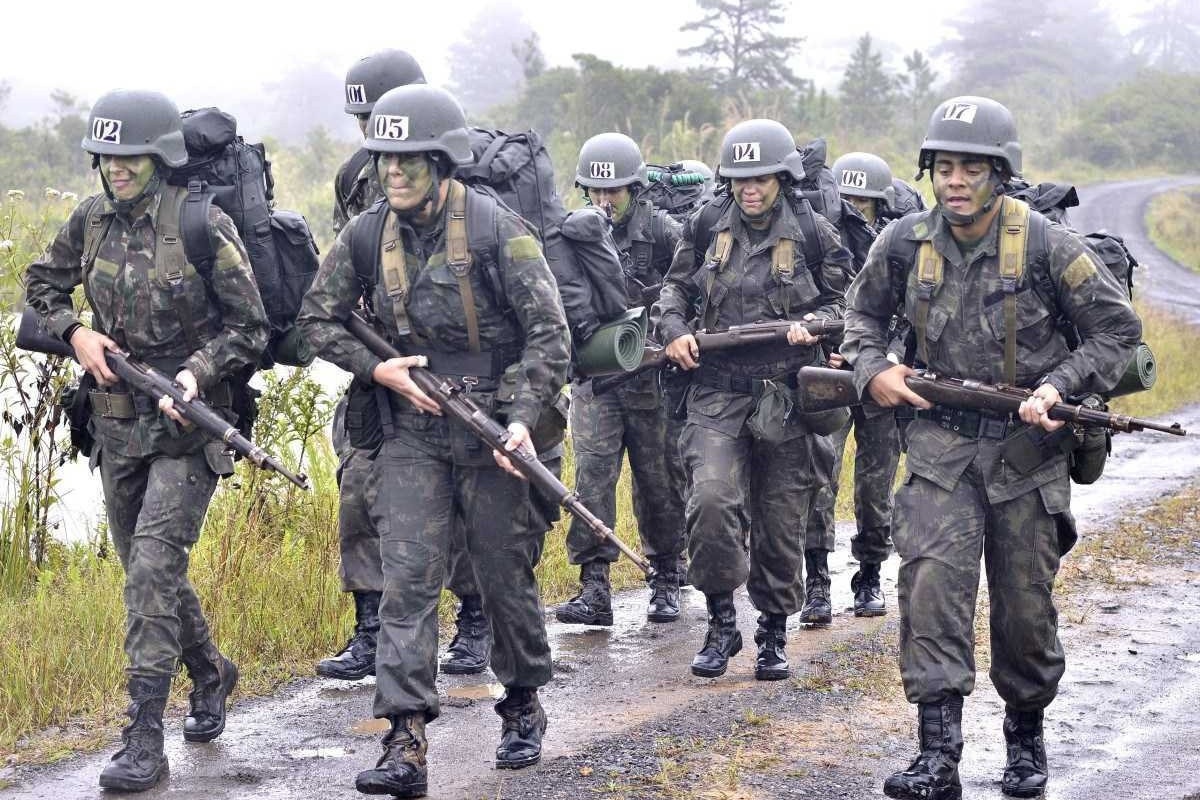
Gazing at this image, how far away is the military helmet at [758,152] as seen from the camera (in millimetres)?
7039

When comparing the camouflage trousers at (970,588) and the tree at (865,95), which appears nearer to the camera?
the camouflage trousers at (970,588)

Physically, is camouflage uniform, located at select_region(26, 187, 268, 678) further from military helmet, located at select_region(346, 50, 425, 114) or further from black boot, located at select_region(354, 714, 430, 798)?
military helmet, located at select_region(346, 50, 425, 114)

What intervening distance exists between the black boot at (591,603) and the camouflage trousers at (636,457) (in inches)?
8.3

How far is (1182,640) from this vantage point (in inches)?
298

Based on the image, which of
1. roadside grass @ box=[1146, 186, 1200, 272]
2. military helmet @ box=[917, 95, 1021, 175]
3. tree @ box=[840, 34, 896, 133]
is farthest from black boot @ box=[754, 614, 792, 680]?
tree @ box=[840, 34, 896, 133]

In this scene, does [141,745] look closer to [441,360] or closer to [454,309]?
[441,360]

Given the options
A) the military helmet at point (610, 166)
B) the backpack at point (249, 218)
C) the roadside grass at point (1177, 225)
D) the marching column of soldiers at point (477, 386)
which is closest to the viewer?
the marching column of soldiers at point (477, 386)

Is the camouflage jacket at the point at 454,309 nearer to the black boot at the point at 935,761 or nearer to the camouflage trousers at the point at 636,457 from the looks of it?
the black boot at the point at 935,761

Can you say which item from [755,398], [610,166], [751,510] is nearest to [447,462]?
[755,398]

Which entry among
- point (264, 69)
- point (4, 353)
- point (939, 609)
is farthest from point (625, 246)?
point (264, 69)

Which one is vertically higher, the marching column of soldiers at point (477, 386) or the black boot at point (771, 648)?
the marching column of soldiers at point (477, 386)

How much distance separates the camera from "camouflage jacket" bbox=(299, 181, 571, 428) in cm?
544

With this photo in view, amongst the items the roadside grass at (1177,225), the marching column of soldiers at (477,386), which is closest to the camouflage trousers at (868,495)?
the marching column of soldiers at (477,386)

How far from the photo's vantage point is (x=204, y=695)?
5.94m
